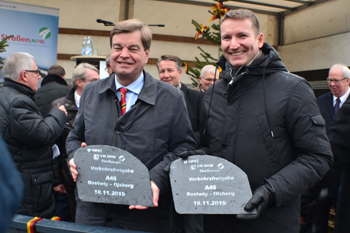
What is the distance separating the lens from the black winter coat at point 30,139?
2.58m

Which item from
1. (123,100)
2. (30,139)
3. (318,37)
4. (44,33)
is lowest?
(30,139)

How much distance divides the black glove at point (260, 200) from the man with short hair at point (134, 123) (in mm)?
444

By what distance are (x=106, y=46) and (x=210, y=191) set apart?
6.35 meters

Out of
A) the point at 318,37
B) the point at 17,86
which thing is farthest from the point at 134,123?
the point at 318,37

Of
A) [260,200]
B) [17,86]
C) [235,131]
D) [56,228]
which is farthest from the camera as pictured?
[17,86]

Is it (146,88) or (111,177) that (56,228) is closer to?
(111,177)

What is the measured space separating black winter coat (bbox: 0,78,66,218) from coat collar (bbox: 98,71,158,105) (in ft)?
3.32

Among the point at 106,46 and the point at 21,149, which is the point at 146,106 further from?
the point at 106,46

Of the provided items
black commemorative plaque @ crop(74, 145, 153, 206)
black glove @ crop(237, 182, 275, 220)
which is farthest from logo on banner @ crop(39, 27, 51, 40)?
black glove @ crop(237, 182, 275, 220)

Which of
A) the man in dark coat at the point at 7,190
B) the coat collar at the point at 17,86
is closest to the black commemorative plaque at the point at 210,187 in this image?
the man in dark coat at the point at 7,190

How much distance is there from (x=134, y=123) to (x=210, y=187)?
0.55m

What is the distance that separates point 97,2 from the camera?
712cm

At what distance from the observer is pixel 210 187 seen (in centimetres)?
151

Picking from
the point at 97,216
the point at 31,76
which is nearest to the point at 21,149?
the point at 31,76
